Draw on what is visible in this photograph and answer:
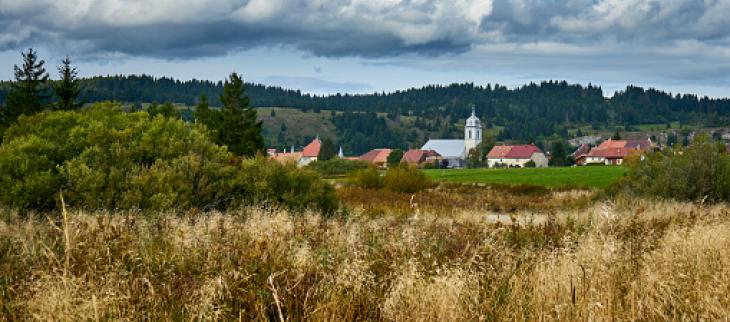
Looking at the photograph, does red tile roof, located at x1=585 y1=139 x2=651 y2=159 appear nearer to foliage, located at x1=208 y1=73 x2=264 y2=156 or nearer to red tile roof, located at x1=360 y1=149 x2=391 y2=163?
red tile roof, located at x1=360 y1=149 x2=391 y2=163

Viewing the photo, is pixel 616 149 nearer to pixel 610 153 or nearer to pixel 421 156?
pixel 610 153

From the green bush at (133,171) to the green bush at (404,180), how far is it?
85.2 ft

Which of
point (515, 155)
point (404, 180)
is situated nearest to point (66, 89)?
point (404, 180)

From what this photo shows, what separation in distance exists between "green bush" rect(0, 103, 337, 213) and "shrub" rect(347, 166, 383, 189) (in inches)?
1025

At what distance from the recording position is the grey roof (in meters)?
174

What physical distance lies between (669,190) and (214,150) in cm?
1884

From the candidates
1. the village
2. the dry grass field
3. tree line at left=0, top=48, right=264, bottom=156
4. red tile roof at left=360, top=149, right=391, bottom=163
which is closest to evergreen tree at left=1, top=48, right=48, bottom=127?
tree line at left=0, top=48, right=264, bottom=156

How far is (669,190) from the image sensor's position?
96.8 ft

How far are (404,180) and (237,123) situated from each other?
18477mm

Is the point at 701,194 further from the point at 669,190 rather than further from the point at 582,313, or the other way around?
the point at 582,313

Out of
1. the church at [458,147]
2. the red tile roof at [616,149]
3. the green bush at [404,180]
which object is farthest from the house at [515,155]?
the green bush at [404,180]

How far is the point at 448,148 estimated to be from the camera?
17712 cm

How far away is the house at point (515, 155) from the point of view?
14175cm

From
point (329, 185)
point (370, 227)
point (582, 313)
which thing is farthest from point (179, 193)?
point (582, 313)
